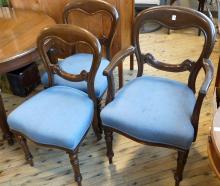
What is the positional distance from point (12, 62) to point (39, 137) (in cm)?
48

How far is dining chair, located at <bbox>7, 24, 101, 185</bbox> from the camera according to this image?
135 cm

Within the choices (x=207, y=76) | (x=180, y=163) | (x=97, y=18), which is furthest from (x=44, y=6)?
(x=180, y=163)

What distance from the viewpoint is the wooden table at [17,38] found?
153 cm

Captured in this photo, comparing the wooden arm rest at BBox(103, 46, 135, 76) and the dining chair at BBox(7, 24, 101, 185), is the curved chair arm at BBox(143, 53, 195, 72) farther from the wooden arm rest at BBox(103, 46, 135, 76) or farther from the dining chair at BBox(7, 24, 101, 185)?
the dining chair at BBox(7, 24, 101, 185)

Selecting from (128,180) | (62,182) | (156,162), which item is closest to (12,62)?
(62,182)

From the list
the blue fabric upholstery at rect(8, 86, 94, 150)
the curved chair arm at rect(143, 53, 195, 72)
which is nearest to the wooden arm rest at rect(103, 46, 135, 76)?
the curved chair arm at rect(143, 53, 195, 72)

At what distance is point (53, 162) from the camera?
1748mm

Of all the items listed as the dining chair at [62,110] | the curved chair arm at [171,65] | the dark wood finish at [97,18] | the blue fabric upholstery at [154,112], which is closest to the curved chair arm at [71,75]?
the dining chair at [62,110]

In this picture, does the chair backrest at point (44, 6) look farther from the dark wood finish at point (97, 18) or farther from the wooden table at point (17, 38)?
the wooden table at point (17, 38)

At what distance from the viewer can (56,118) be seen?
1407mm

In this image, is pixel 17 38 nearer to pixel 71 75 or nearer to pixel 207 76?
pixel 71 75

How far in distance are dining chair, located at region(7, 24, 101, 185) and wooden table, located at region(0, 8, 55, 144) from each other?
13 centimetres

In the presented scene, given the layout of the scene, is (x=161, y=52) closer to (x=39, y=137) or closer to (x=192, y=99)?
(x=192, y=99)

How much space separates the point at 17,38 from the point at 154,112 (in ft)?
3.32
